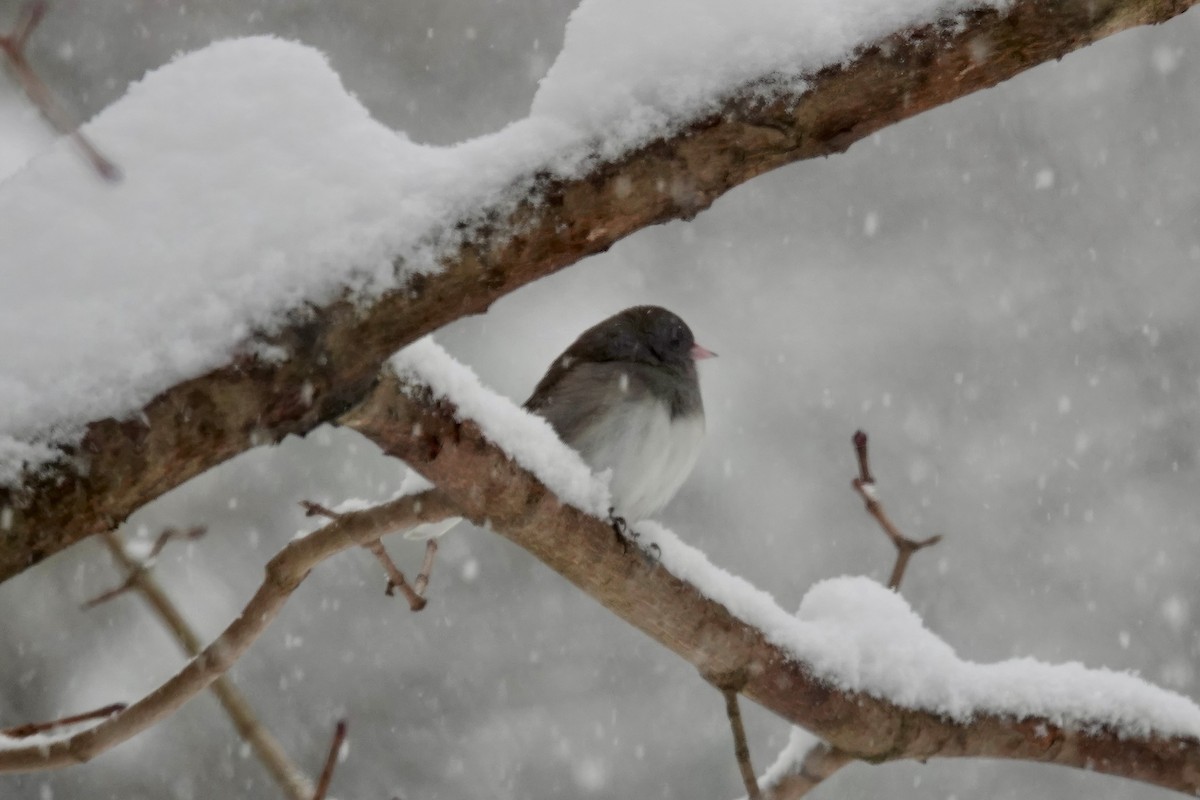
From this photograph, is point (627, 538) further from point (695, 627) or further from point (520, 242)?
point (520, 242)

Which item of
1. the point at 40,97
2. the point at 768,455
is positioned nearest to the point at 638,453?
the point at 40,97

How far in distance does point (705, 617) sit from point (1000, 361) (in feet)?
13.9

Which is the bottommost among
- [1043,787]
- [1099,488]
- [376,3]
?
[1043,787]

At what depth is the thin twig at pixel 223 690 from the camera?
1.47 m

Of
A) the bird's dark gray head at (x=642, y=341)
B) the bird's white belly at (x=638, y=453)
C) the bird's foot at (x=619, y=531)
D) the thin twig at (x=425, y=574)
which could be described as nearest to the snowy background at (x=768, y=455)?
the bird's dark gray head at (x=642, y=341)

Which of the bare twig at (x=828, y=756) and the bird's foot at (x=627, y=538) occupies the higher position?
the bird's foot at (x=627, y=538)

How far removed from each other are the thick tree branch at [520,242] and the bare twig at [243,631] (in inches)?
17.8

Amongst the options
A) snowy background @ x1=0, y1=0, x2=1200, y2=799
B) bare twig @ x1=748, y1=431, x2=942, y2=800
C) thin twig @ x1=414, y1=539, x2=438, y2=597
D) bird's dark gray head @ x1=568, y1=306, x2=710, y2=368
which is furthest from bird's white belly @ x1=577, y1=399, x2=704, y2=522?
snowy background @ x1=0, y1=0, x2=1200, y2=799

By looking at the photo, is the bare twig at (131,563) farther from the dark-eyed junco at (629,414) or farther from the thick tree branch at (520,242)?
the dark-eyed junco at (629,414)

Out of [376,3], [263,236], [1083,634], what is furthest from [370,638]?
[263,236]

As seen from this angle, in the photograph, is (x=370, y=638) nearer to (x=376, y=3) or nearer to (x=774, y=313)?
(x=774, y=313)

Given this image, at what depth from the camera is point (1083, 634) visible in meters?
5.22

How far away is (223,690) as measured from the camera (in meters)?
1.57

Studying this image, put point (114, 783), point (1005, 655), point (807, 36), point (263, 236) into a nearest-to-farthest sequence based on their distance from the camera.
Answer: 1. point (263, 236)
2. point (807, 36)
3. point (114, 783)
4. point (1005, 655)
